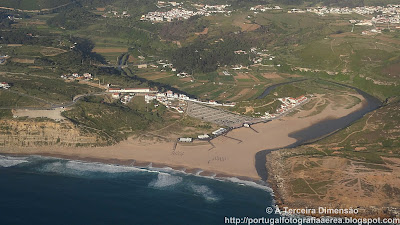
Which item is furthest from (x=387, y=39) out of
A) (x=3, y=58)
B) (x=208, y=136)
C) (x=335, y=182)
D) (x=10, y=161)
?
(x=10, y=161)

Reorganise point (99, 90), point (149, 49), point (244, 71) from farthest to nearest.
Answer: point (149, 49) → point (244, 71) → point (99, 90)

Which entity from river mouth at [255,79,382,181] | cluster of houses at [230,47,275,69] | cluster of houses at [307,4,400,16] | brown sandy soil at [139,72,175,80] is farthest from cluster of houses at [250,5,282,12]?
river mouth at [255,79,382,181]

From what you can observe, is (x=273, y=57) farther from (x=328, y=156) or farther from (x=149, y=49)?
(x=328, y=156)

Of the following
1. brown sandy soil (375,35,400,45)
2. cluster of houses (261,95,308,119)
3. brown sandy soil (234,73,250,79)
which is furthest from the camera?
brown sandy soil (375,35,400,45)

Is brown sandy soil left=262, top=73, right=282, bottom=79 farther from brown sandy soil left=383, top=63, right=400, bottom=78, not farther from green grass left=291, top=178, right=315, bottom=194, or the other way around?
green grass left=291, top=178, right=315, bottom=194

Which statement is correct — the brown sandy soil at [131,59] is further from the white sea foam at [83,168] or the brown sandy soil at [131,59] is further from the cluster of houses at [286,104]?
the white sea foam at [83,168]

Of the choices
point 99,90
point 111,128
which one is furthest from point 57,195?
point 99,90
